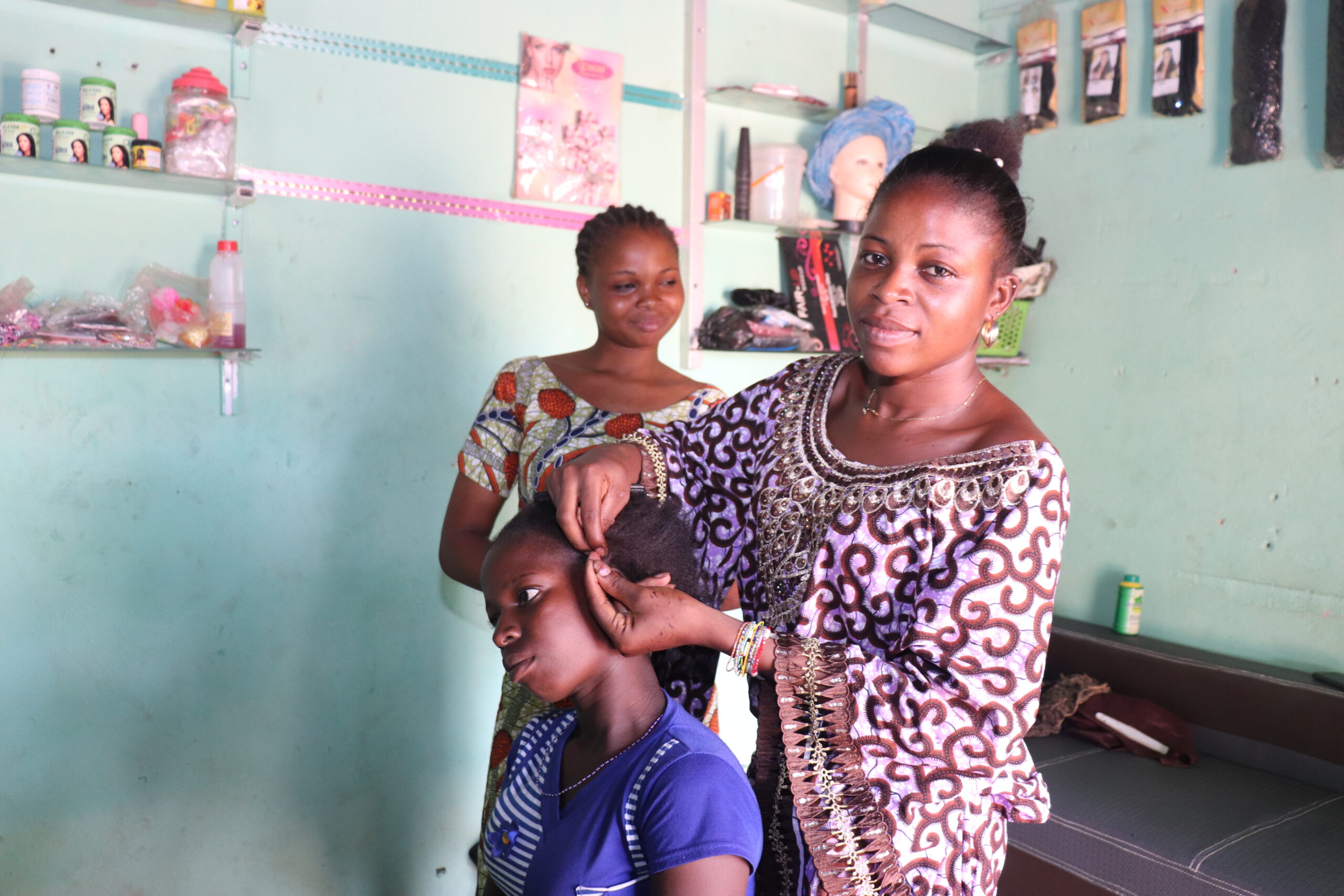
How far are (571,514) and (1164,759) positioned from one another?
2.34 metres

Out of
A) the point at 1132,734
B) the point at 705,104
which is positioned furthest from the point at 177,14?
the point at 1132,734

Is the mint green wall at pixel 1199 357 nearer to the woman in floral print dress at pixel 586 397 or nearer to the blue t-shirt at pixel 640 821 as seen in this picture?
the woman in floral print dress at pixel 586 397

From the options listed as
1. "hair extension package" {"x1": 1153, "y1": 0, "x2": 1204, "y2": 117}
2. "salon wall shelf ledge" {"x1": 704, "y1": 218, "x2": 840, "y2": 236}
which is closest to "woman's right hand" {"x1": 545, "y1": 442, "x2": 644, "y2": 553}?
"salon wall shelf ledge" {"x1": 704, "y1": 218, "x2": 840, "y2": 236}

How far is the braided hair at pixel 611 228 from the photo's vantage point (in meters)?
2.02

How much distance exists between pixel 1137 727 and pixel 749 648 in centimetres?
228

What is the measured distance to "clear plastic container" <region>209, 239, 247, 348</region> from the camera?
2352 mm

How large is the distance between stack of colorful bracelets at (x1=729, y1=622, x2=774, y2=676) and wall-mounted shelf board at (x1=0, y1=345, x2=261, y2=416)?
177cm

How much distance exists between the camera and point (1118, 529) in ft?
11.0

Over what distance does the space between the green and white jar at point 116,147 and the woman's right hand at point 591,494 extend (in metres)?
1.52

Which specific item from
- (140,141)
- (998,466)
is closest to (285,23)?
(140,141)

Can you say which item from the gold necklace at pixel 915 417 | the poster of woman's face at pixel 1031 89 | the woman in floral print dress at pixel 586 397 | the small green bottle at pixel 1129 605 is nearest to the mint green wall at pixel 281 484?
the woman in floral print dress at pixel 586 397

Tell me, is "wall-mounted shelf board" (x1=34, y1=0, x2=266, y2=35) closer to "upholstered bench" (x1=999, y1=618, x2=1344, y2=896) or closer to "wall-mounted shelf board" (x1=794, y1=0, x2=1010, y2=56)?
"wall-mounted shelf board" (x1=794, y1=0, x2=1010, y2=56)

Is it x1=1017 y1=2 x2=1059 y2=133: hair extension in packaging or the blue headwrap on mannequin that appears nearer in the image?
the blue headwrap on mannequin

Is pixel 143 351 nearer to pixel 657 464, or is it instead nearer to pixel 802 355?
pixel 657 464
